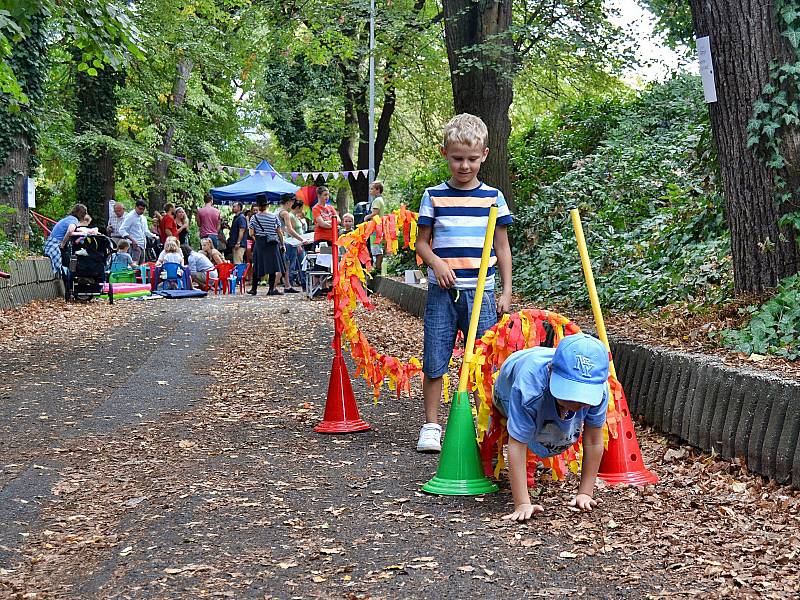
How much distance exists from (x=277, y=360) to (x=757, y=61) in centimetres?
550

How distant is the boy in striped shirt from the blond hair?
83mm

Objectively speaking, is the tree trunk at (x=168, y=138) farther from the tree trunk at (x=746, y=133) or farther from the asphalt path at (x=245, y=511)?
the tree trunk at (x=746, y=133)

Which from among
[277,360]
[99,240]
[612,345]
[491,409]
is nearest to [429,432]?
[491,409]

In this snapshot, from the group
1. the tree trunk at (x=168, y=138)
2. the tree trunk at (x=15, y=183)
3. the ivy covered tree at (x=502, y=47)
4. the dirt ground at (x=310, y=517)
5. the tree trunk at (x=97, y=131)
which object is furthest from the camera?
the tree trunk at (x=168, y=138)

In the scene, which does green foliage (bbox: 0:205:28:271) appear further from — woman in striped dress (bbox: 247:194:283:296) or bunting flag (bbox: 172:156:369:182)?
bunting flag (bbox: 172:156:369:182)

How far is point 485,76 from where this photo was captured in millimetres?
14055

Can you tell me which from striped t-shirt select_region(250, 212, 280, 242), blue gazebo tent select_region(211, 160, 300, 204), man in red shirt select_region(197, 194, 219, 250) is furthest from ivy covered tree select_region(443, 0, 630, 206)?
blue gazebo tent select_region(211, 160, 300, 204)

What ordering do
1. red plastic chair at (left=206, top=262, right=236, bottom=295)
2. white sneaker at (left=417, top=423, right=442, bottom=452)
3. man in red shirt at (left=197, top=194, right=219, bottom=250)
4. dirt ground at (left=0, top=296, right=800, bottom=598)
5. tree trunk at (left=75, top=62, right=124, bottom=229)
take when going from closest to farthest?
→ 1. dirt ground at (left=0, top=296, right=800, bottom=598)
2. white sneaker at (left=417, top=423, right=442, bottom=452)
3. red plastic chair at (left=206, top=262, right=236, bottom=295)
4. man in red shirt at (left=197, top=194, right=219, bottom=250)
5. tree trunk at (left=75, top=62, right=124, bottom=229)

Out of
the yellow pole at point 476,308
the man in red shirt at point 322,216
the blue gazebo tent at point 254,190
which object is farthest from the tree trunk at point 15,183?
the yellow pole at point 476,308

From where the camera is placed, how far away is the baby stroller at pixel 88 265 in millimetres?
17062

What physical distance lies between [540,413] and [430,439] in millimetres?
1643

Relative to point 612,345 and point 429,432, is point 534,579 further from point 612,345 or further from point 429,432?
point 612,345

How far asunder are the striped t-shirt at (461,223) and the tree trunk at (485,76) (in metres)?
8.08

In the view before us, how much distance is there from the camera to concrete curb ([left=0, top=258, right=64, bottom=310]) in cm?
1540
